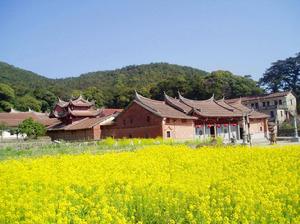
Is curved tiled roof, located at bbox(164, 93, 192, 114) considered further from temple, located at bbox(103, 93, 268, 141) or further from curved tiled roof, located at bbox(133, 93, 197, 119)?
curved tiled roof, located at bbox(133, 93, 197, 119)

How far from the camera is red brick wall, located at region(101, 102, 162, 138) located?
37.2m

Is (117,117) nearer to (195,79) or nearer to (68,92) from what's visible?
(195,79)

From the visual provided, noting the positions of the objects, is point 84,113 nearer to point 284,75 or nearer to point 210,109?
point 210,109

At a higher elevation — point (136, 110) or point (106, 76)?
point (106, 76)

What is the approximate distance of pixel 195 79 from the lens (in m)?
69.2

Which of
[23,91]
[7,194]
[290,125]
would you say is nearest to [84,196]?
[7,194]

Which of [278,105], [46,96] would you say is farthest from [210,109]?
[46,96]

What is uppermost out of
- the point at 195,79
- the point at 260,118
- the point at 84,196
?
the point at 195,79

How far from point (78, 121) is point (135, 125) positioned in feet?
41.2

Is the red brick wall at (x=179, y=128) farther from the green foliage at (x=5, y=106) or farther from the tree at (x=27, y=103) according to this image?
the tree at (x=27, y=103)

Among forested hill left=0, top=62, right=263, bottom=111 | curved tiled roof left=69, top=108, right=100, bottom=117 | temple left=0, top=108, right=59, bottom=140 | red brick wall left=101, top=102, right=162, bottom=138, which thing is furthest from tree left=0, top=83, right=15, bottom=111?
red brick wall left=101, top=102, right=162, bottom=138

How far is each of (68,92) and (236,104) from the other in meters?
49.7

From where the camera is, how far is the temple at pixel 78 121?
44.2 m

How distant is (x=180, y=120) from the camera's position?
3919cm
